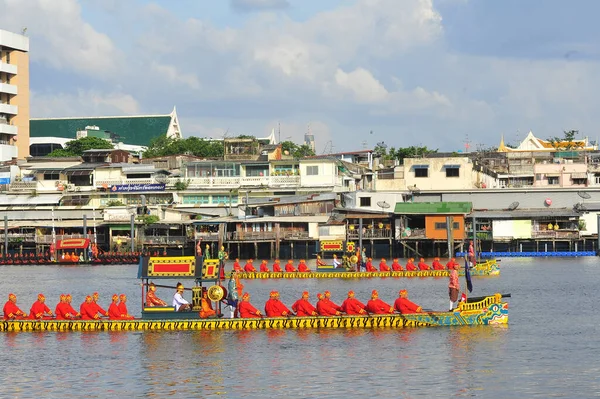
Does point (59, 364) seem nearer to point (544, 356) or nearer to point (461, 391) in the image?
point (461, 391)

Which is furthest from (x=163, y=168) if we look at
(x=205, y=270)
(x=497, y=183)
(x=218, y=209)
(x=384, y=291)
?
(x=205, y=270)

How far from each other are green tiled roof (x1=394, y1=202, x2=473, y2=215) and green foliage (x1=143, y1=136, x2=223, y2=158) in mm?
45046

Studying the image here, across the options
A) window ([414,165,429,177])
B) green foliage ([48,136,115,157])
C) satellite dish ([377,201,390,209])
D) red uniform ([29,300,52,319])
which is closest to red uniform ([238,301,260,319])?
red uniform ([29,300,52,319])

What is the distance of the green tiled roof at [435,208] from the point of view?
9050 centimetres

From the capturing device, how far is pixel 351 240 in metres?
92.5

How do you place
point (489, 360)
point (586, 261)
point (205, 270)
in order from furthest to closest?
point (586, 261), point (205, 270), point (489, 360)

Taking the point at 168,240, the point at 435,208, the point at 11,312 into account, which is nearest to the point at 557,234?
the point at 435,208

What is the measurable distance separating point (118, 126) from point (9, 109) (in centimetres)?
2441

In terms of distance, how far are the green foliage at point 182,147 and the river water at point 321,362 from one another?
8674cm

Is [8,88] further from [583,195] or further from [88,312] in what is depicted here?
[88,312]

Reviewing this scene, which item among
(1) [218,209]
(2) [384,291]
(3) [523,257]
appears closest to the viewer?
(2) [384,291]

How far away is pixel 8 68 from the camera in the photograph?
126 meters

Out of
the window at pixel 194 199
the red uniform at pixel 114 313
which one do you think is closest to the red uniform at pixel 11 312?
the red uniform at pixel 114 313

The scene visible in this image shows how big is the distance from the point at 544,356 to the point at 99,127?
119m
